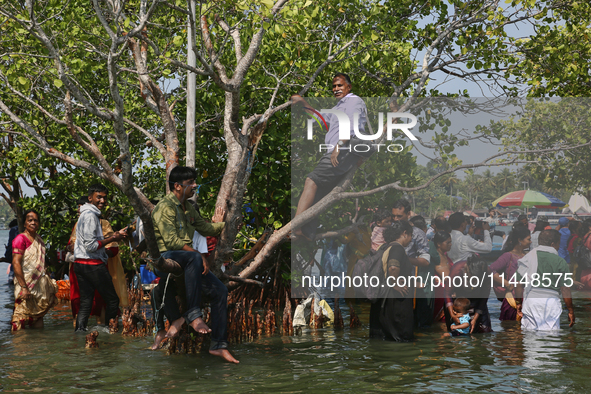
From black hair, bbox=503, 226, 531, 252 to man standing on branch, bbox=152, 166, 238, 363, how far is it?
4485 millimetres

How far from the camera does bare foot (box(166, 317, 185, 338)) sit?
733cm

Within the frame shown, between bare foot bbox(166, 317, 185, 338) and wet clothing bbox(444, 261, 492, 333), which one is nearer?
bare foot bbox(166, 317, 185, 338)

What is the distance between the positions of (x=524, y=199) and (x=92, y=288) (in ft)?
21.4

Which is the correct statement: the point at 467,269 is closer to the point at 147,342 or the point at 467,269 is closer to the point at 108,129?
the point at 147,342

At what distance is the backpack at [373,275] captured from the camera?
8531mm

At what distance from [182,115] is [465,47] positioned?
17.6ft

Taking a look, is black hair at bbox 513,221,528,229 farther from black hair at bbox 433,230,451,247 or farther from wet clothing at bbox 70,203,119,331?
wet clothing at bbox 70,203,119,331

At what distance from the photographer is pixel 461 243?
946 cm

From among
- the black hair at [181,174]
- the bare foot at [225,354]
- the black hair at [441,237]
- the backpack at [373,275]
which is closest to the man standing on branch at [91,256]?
the black hair at [181,174]

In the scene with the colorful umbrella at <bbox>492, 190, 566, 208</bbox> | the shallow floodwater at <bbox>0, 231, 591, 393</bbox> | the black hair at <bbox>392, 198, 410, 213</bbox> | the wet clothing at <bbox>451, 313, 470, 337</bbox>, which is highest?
the colorful umbrella at <bbox>492, 190, 566, 208</bbox>

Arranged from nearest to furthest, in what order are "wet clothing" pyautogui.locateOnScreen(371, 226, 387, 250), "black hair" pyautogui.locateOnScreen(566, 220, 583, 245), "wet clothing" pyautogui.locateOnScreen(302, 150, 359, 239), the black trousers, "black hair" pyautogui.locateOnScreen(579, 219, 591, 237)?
1. the black trousers
2. "wet clothing" pyautogui.locateOnScreen(371, 226, 387, 250)
3. "wet clothing" pyautogui.locateOnScreen(302, 150, 359, 239)
4. "black hair" pyautogui.locateOnScreen(579, 219, 591, 237)
5. "black hair" pyautogui.locateOnScreen(566, 220, 583, 245)

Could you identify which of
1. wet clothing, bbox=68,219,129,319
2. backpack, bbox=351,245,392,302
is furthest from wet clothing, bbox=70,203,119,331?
backpack, bbox=351,245,392,302

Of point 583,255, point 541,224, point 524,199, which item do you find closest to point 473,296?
point 524,199

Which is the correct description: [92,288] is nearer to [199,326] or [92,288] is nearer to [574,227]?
[199,326]
